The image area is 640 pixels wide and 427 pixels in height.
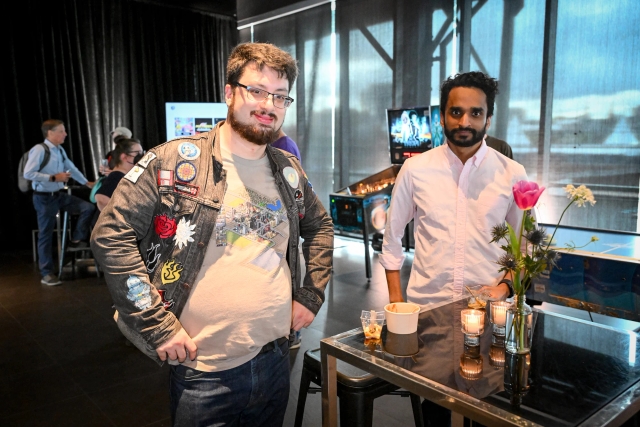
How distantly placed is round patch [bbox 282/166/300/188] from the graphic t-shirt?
89mm

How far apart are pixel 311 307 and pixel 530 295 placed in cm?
172

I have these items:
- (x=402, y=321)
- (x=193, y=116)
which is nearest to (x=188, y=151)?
(x=402, y=321)

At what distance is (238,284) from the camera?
133 centimetres

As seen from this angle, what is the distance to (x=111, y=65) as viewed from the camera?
7.60 m

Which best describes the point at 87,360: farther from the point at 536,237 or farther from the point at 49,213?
the point at 536,237

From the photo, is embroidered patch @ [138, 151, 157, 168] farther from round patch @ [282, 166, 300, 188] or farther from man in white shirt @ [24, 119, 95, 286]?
man in white shirt @ [24, 119, 95, 286]

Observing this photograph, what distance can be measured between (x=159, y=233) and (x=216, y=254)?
0.50 ft

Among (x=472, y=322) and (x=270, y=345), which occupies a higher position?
(x=472, y=322)

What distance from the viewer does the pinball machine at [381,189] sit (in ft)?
17.2

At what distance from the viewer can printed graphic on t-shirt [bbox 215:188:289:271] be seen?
134cm

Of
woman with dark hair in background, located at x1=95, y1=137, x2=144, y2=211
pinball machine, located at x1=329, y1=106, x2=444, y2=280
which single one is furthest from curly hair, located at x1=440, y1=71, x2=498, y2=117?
pinball machine, located at x1=329, y1=106, x2=444, y2=280

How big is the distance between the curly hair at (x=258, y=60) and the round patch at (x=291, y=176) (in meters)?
0.26

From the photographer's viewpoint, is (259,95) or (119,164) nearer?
(259,95)

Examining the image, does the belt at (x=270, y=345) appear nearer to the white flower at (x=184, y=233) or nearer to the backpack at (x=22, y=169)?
the white flower at (x=184, y=233)
